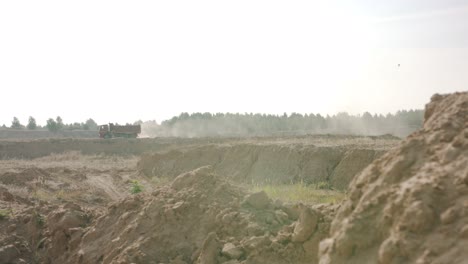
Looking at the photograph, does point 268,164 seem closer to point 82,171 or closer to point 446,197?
point 82,171

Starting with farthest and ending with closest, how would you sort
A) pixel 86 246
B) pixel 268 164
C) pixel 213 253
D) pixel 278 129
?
pixel 278 129 < pixel 268 164 < pixel 86 246 < pixel 213 253

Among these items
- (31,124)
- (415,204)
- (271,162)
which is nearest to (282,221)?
(415,204)

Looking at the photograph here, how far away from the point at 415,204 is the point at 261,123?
3267 inches

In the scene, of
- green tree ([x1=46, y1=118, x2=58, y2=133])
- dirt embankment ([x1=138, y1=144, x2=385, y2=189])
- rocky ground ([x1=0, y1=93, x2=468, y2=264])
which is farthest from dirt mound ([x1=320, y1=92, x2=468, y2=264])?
green tree ([x1=46, y1=118, x2=58, y2=133])

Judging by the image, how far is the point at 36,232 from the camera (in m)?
12.4

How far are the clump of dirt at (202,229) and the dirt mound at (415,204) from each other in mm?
1555

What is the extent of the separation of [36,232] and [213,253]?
6909 millimetres

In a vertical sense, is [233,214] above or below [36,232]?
above

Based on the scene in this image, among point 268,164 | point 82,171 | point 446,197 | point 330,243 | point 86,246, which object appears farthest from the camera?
point 82,171

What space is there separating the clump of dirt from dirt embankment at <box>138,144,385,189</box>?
1140cm

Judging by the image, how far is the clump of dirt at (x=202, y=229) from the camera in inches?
261

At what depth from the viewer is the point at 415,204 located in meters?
4.18

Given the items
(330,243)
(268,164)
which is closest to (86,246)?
(330,243)

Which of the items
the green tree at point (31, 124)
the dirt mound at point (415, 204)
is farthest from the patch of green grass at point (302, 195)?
the green tree at point (31, 124)
